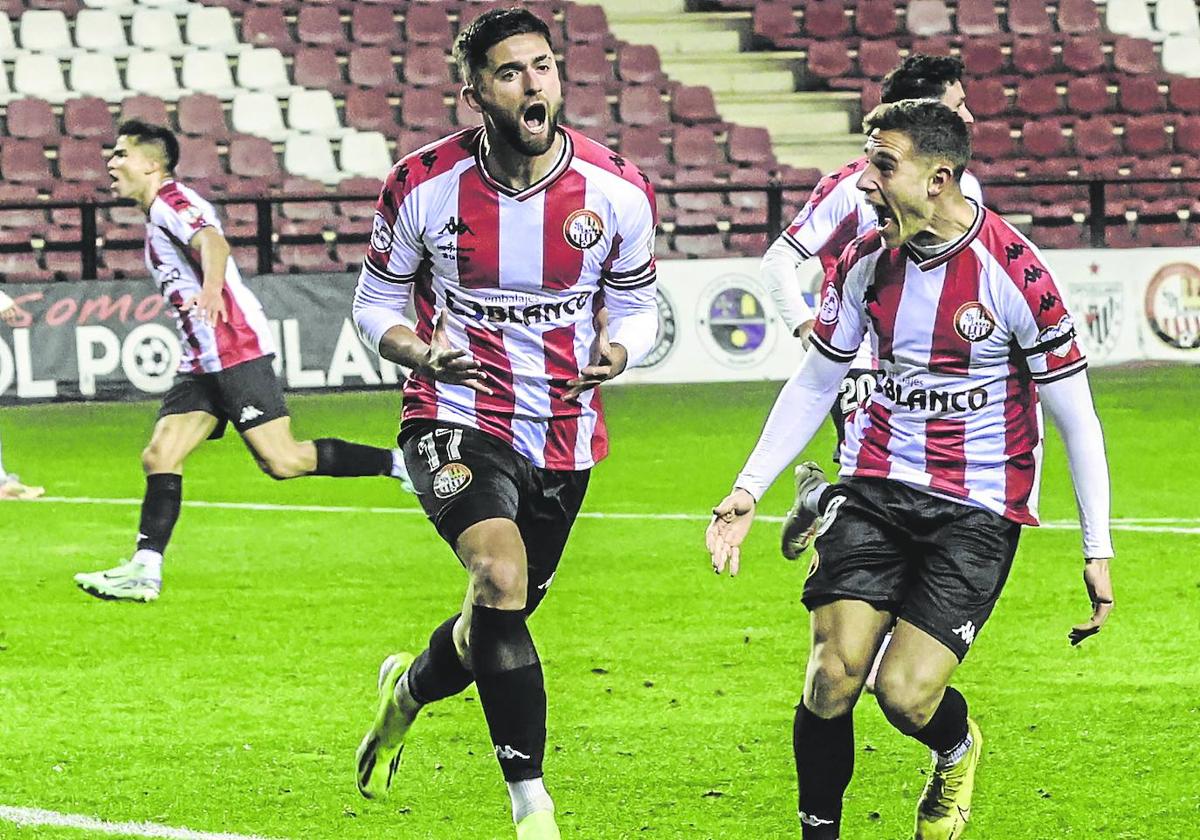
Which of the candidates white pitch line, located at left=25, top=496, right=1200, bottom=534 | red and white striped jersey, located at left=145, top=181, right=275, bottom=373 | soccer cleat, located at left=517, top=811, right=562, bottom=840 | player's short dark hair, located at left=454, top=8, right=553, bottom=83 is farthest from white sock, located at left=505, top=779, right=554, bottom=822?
white pitch line, located at left=25, top=496, right=1200, bottom=534

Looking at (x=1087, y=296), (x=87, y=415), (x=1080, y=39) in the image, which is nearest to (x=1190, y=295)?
(x=1087, y=296)

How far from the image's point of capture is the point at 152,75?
19891 mm

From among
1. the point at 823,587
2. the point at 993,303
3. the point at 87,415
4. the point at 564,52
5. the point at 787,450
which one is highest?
the point at 564,52

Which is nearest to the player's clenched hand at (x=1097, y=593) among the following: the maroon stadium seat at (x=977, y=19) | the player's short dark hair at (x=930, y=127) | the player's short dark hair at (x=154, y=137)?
the player's short dark hair at (x=930, y=127)

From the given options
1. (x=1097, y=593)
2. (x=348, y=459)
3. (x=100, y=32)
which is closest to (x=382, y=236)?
(x=1097, y=593)

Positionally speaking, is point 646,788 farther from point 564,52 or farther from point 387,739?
point 564,52

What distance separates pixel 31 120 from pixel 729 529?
53.6ft

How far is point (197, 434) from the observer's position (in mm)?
8352

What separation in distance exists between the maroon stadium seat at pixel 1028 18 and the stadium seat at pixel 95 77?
977cm

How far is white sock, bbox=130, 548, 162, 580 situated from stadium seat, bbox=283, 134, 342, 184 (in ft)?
38.2

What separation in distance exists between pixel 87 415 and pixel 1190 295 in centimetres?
875

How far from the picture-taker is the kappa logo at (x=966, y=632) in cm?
435

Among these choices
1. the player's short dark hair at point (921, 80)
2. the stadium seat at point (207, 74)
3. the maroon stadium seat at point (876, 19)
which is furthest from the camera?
the maroon stadium seat at point (876, 19)

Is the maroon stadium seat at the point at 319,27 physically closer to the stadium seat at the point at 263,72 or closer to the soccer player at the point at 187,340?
the stadium seat at the point at 263,72
